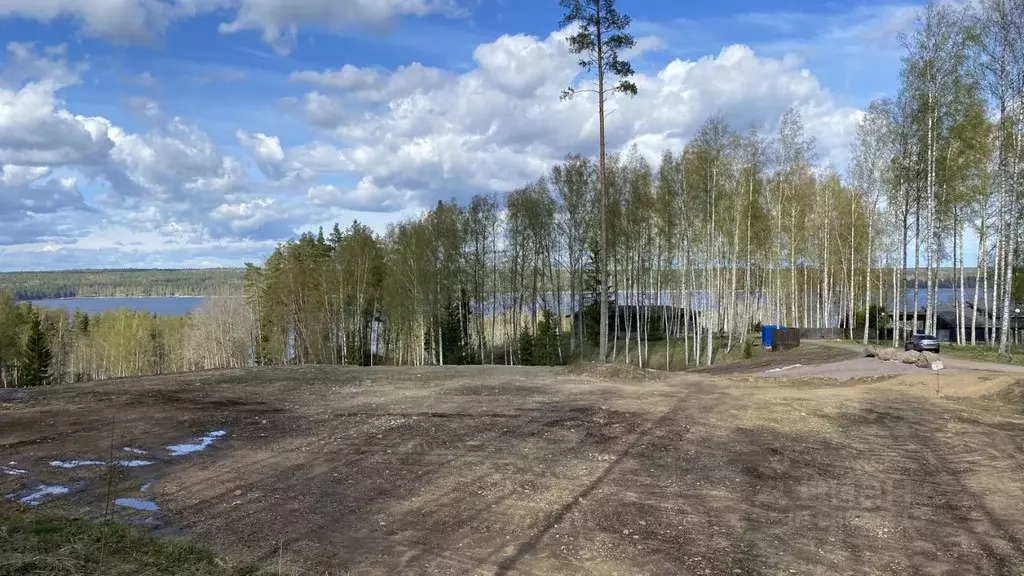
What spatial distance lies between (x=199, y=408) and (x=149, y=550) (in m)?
8.65

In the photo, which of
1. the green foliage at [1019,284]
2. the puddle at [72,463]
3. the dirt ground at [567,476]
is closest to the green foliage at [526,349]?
the dirt ground at [567,476]

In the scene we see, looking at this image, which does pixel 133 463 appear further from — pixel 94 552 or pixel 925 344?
pixel 925 344

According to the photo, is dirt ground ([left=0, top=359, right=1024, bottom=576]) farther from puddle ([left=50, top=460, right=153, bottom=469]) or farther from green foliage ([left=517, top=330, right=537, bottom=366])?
green foliage ([left=517, top=330, right=537, bottom=366])

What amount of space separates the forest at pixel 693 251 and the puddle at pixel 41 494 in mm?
16608

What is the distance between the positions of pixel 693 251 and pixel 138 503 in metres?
34.8

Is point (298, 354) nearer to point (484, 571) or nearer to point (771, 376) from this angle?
point (771, 376)

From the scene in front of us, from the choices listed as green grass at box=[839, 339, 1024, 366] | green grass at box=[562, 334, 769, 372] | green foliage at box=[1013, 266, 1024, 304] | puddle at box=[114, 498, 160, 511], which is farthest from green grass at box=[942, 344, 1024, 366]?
puddle at box=[114, 498, 160, 511]

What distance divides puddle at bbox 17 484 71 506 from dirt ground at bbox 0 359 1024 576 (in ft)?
0.61

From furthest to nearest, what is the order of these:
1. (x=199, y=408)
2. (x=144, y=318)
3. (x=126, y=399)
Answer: (x=144, y=318)
(x=126, y=399)
(x=199, y=408)

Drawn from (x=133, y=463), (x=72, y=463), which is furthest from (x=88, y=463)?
(x=133, y=463)

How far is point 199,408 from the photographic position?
12859 mm

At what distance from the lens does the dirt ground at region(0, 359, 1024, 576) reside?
5.45 metres

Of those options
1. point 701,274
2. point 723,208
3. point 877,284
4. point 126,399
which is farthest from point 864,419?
point 877,284

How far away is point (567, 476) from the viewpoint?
307 inches
